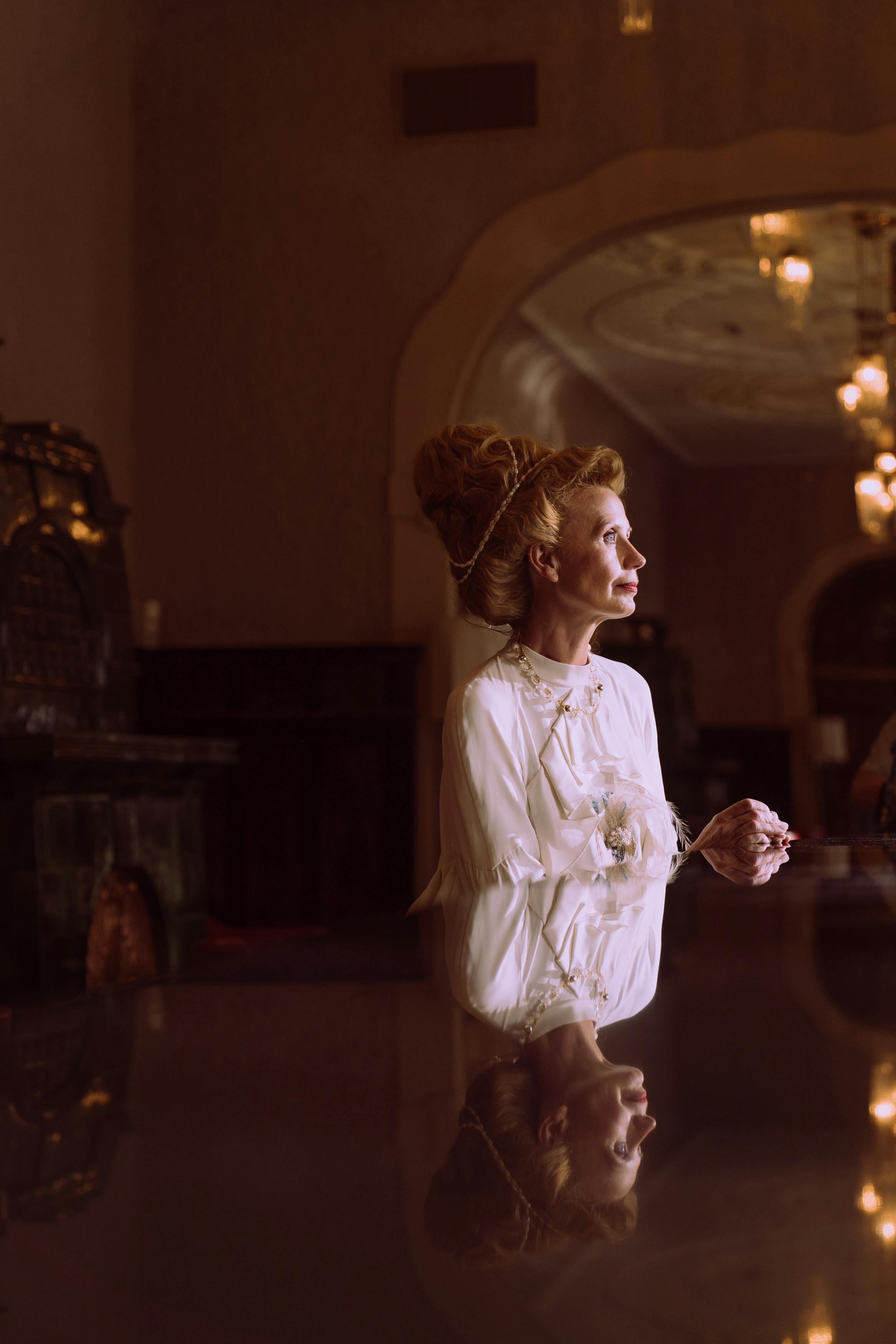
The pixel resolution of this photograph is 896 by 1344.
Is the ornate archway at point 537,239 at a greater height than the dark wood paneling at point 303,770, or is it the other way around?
the ornate archway at point 537,239

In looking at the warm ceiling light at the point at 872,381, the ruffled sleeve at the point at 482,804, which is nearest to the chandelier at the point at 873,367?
the warm ceiling light at the point at 872,381

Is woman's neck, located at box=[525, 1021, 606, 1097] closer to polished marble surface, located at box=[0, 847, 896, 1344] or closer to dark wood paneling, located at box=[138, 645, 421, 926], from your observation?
polished marble surface, located at box=[0, 847, 896, 1344]

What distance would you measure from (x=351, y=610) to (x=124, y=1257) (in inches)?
219

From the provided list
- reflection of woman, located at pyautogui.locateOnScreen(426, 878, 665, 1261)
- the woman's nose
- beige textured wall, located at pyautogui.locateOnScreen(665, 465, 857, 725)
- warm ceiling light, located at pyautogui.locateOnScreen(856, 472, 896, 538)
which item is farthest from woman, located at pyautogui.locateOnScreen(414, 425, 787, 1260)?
beige textured wall, located at pyautogui.locateOnScreen(665, 465, 857, 725)

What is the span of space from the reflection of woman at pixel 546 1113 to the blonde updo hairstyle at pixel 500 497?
43.1 inches

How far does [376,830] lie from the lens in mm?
5637

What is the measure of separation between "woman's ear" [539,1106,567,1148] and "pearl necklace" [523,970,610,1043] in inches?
4.1

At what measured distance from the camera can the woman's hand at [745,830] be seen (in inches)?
64.0

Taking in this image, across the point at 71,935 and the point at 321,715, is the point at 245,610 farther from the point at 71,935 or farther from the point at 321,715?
the point at 71,935

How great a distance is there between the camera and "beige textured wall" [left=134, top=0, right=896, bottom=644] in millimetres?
5770

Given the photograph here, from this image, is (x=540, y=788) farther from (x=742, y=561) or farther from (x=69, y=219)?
(x=742, y=561)

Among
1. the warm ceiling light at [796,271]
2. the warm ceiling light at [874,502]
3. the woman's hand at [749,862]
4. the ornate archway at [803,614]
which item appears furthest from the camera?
the ornate archway at [803,614]

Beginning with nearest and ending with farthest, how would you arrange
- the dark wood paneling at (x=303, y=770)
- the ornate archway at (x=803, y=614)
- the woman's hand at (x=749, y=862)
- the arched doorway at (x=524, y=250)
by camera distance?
the woman's hand at (x=749, y=862) < the arched doorway at (x=524, y=250) < the dark wood paneling at (x=303, y=770) < the ornate archway at (x=803, y=614)

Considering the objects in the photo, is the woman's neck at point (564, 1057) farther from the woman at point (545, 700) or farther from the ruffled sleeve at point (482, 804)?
the ruffled sleeve at point (482, 804)
